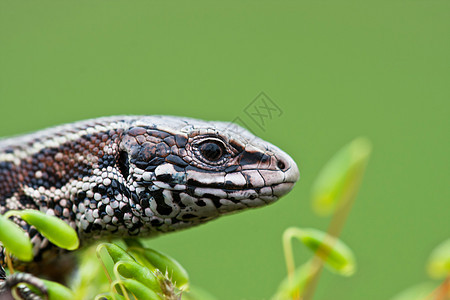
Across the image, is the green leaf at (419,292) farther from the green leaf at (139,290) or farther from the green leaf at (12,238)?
the green leaf at (12,238)

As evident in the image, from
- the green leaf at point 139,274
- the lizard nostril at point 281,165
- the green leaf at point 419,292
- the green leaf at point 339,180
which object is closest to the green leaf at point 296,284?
the green leaf at point 339,180

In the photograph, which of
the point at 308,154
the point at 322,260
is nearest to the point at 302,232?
the point at 322,260

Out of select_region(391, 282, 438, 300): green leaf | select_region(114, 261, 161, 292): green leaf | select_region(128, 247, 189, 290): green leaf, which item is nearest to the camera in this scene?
select_region(114, 261, 161, 292): green leaf

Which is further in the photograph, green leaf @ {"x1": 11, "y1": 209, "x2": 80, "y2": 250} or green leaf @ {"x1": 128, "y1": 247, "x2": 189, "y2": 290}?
green leaf @ {"x1": 128, "y1": 247, "x2": 189, "y2": 290}

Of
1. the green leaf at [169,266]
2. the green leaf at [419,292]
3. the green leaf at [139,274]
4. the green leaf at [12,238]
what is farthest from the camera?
the green leaf at [169,266]

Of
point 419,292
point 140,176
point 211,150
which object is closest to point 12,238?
point 140,176

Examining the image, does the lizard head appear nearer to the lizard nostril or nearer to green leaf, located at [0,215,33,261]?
the lizard nostril

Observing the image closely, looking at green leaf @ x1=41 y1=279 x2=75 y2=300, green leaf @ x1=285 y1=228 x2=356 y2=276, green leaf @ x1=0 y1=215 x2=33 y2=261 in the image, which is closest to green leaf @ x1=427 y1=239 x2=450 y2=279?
green leaf @ x1=285 y1=228 x2=356 y2=276

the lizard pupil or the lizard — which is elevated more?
the lizard pupil
